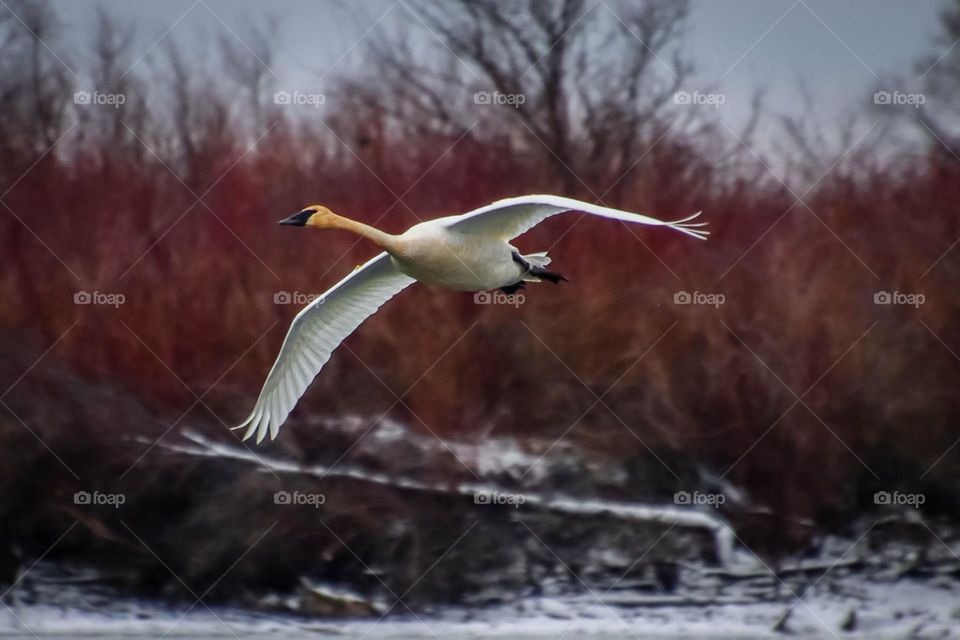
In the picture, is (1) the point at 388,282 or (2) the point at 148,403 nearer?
(1) the point at 388,282

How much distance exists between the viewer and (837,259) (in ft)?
29.0

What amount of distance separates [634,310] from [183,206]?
108 inches

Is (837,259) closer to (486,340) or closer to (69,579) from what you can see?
(486,340)

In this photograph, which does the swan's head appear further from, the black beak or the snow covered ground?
the snow covered ground

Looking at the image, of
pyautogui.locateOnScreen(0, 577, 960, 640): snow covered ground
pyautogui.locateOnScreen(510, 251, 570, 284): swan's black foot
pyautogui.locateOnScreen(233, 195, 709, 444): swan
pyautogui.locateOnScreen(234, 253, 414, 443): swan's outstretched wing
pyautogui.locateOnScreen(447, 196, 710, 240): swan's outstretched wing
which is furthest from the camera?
pyautogui.locateOnScreen(0, 577, 960, 640): snow covered ground

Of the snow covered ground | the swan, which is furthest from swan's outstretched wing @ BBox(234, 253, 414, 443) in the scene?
the snow covered ground

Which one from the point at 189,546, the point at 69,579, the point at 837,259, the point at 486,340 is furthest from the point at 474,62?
the point at 69,579

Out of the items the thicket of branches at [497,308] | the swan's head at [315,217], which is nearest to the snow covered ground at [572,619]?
the thicket of branches at [497,308]

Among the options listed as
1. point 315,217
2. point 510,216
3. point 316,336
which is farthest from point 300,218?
point 510,216

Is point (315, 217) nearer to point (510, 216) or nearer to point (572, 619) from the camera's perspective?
point (510, 216)

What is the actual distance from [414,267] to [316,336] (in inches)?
35.7

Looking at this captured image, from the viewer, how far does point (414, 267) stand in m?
5.63

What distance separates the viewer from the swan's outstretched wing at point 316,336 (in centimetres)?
630

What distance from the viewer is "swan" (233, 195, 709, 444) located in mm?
5570
